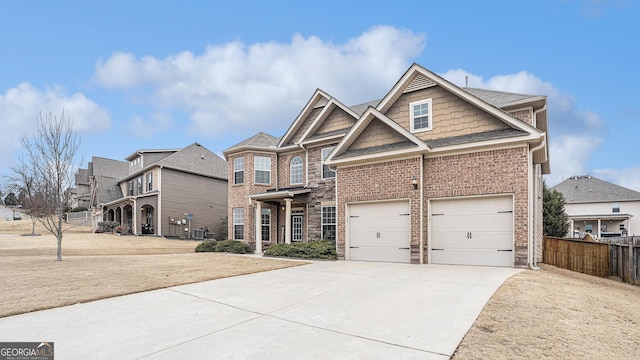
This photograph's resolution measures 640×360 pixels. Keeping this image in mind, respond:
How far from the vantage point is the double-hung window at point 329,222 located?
16.0 metres

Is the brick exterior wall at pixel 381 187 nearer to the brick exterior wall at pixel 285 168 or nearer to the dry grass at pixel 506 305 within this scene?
the dry grass at pixel 506 305

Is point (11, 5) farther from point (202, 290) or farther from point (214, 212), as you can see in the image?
point (214, 212)

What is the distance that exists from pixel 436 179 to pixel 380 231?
2.88 meters

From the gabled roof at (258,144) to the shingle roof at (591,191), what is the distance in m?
36.5

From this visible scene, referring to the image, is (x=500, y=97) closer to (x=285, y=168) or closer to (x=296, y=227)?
(x=285, y=168)

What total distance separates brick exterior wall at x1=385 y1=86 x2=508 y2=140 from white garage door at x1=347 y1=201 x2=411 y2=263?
3188 millimetres

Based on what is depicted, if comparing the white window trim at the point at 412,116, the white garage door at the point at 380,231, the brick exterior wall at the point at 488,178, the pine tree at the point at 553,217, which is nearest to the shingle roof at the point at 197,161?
the white garage door at the point at 380,231

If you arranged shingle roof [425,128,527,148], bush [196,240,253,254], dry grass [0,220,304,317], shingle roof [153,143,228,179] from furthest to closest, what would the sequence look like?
shingle roof [153,143,228,179], bush [196,240,253,254], shingle roof [425,128,527,148], dry grass [0,220,304,317]

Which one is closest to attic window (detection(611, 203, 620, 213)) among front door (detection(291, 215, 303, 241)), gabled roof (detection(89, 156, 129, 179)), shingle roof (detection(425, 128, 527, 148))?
shingle roof (detection(425, 128, 527, 148))

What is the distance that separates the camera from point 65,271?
10.6 m

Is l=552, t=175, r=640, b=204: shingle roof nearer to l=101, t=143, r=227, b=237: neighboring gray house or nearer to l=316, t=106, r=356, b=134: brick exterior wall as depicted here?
l=316, t=106, r=356, b=134: brick exterior wall

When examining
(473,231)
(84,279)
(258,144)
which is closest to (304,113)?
(258,144)

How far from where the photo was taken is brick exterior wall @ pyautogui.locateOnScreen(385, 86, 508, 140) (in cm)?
1194

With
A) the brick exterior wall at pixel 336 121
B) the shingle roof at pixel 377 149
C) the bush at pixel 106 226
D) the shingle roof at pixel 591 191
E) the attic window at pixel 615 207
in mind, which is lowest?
the bush at pixel 106 226
